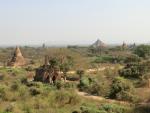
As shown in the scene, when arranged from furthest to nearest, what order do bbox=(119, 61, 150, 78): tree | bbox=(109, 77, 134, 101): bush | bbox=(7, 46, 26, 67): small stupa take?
1. bbox=(7, 46, 26, 67): small stupa
2. bbox=(119, 61, 150, 78): tree
3. bbox=(109, 77, 134, 101): bush

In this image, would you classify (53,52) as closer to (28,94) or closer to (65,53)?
(65,53)

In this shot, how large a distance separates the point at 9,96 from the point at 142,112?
7.30 m

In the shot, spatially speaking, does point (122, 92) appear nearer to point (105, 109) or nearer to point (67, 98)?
point (67, 98)

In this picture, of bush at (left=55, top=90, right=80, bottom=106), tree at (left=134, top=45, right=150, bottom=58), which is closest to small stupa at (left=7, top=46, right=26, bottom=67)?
tree at (left=134, top=45, right=150, bottom=58)

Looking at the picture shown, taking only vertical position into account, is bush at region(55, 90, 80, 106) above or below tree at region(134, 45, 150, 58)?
below

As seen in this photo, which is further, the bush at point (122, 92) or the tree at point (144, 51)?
the tree at point (144, 51)

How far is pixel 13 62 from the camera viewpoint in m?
50.7

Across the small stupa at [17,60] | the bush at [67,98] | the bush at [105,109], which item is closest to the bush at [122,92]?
the bush at [67,98]

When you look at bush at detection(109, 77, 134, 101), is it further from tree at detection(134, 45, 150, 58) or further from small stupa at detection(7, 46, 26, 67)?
tree at detection(134, 45, 150, 58)

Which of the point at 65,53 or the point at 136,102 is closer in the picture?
the point at 136,102

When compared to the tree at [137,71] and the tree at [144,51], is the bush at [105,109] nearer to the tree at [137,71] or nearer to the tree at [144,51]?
the tree at [137,71]

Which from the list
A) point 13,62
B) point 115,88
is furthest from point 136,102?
point 13,62

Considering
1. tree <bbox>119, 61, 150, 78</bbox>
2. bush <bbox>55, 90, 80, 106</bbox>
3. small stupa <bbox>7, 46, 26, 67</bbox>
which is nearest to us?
bush <bbox>55, 90, 80, 106</bbox>

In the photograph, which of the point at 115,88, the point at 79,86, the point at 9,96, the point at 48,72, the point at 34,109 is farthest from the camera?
the point at 48,72
